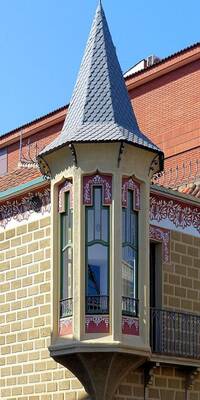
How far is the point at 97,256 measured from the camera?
20391mm

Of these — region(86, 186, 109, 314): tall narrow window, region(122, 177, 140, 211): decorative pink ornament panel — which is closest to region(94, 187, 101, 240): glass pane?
region(86, 186, 109, 314): tall narrow window

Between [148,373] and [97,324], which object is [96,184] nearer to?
[97,324]

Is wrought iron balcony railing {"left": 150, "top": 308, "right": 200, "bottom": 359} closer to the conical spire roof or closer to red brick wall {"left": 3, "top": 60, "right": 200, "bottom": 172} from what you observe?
the conical spire roof

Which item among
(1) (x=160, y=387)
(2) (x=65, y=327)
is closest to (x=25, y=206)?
(2) (x=65, y=327)

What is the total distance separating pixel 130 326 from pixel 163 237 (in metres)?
3.15

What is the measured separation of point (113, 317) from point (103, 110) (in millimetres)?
4150

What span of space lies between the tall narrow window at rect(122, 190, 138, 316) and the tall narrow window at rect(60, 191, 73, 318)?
102 cm

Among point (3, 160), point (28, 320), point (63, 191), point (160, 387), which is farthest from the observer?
point (3, 160)

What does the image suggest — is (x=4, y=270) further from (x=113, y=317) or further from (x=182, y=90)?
(x=182, y=90)

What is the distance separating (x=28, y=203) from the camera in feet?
74.4

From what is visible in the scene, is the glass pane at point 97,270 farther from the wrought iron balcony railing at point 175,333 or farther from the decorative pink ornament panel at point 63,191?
the wrought iron balcony railing at point 175,333

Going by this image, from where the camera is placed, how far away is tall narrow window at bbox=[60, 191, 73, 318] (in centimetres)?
2036

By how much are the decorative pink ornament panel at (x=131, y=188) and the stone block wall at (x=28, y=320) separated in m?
2.07

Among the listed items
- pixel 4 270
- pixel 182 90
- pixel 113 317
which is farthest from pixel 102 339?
pixel 182 90
